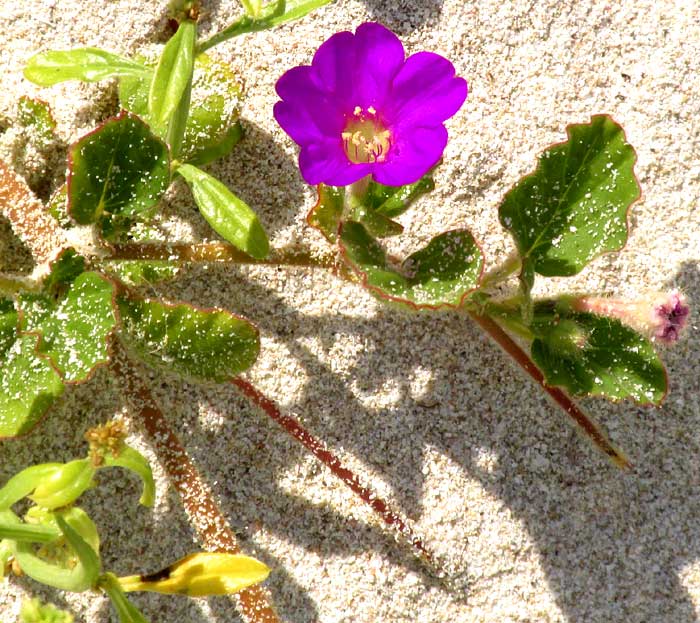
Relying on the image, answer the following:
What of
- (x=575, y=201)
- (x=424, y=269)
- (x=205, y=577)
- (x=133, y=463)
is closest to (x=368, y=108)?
(x=424, y=269)

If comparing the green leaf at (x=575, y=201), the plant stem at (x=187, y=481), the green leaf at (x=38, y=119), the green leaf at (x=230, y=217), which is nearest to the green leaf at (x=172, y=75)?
the green leaf at (x=230, y=217)

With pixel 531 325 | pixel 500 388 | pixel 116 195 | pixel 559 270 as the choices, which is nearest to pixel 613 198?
pixel 559 270

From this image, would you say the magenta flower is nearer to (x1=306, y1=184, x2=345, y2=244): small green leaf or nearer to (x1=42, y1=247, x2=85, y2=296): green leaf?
(x1=306, y1=184, x2=345, y2=244): small green leaf

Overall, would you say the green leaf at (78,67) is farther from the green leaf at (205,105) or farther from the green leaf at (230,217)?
the green leaf at (230,217)

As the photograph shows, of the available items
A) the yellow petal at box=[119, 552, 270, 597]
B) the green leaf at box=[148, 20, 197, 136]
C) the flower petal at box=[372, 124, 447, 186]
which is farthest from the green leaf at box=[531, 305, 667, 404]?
the green leaf at box=[148, 20, 197, 136]

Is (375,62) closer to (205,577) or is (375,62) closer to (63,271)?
(63,271)

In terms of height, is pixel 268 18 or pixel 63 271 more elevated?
pixel 268 18
